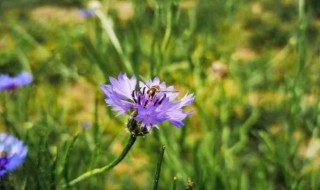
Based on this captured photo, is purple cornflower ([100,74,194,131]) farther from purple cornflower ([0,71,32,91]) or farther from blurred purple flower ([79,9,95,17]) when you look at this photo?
blurred purple flower ([79,9,95,17])

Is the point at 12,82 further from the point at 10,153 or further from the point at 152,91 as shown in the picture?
the point at 152,91

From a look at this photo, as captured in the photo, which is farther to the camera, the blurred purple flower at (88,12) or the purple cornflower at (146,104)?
the blurred purple flower at (88,12)

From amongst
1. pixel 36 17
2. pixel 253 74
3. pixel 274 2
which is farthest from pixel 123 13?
pixel 253 74

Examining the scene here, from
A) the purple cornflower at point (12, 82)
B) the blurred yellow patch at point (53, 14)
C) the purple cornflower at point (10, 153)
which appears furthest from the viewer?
the blurred yellow patch at point (53, 14)

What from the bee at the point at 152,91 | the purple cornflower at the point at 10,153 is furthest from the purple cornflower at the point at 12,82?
the bee at the point at 152,91

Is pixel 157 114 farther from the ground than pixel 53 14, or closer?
closer

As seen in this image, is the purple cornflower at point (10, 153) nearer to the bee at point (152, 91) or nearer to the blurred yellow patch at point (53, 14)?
the bee at point (152, 91)

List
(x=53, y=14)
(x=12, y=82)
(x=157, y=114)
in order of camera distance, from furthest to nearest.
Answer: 1. (x=53, y=14)
2. (x=12, y=82)
3. (x=157, y=114)

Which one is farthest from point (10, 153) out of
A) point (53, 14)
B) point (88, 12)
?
point (53, 14)
